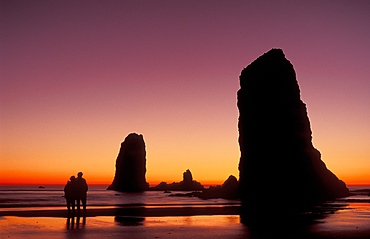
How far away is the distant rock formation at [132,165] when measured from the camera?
503 feet

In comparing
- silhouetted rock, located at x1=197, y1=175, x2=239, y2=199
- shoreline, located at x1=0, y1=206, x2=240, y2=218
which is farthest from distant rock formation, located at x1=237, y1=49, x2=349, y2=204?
shoreline, located at x1=0, y1=206, x2=240, y2=218

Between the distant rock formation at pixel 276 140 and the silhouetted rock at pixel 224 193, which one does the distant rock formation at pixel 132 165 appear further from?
the distant rock formation at pixel 276 140

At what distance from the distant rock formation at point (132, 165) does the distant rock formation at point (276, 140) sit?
100621 millimetres

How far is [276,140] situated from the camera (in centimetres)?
5375

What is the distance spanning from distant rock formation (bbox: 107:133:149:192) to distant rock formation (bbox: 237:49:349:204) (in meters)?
101

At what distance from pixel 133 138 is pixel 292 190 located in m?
112

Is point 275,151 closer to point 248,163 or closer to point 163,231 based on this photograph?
point 248,163

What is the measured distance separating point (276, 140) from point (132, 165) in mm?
110131

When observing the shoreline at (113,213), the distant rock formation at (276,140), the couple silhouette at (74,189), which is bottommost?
the shoreline at (113,213)

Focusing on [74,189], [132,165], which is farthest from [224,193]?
[132,165]

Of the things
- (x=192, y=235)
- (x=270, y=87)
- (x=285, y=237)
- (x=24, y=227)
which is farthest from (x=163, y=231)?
(x=270, y=87)

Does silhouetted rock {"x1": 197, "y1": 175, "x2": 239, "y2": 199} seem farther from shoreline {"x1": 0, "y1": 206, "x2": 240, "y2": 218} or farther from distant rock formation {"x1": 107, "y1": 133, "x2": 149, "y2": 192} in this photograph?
distant rock formation {"x1": 107, "y1": 133, "x2": 149, "y2": 192}

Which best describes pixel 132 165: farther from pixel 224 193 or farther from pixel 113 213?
pixel 113 213

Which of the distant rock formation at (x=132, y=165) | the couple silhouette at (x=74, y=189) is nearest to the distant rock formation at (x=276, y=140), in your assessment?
the couple silhouette at (x=74, y=189)
